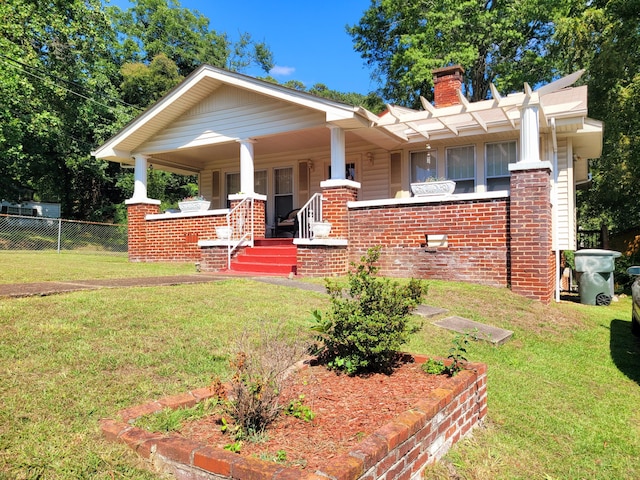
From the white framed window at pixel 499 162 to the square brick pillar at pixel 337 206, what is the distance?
3.97m

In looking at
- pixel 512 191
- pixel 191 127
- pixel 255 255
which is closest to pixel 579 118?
pixel 512 191

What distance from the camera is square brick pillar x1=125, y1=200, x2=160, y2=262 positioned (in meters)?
13.0

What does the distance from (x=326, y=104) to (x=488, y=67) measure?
53.8ft

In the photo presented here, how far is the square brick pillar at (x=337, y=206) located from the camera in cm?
953

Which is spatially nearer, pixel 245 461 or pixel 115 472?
pixel 245 461

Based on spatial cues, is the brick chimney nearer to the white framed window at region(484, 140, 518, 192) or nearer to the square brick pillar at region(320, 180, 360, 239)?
the white framed window at region(484, 140, 518, 192)

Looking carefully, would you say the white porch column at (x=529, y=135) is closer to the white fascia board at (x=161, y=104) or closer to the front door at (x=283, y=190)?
the front door at (x=283, y=190)

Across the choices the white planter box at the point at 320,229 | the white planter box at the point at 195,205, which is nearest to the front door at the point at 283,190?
the white planter box at the point at 195,205

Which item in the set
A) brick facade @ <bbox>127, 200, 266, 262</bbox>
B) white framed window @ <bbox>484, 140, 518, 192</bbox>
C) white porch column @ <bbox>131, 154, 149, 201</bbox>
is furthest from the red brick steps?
white framed window @ <bbox>484, 140, 518, 192</bbox>

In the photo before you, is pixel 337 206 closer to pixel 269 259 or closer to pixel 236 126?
pixel 269 259

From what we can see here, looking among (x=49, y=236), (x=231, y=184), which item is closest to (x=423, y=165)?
(x=231, y=184)

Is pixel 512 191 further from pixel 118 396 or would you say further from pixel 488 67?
pixel 488 67

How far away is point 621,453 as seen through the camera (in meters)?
3.11

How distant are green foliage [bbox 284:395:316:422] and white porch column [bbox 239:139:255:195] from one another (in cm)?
883
